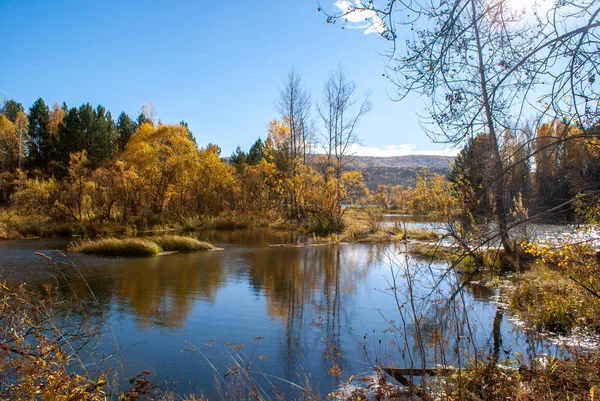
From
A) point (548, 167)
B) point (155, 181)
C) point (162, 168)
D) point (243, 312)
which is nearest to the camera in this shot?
point (548, 167)

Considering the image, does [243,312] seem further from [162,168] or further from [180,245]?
[162,168]

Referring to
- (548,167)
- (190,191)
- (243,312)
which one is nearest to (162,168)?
(190,191)

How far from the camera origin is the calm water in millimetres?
5595

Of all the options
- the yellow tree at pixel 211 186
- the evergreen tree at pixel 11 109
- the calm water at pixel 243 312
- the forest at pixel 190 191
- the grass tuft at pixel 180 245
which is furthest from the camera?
the evergreen tree at pixel 11 109

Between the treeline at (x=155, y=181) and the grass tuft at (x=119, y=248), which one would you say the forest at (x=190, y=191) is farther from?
the grass tuft at (x=119, y=248)

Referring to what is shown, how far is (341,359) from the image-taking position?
19.0ft

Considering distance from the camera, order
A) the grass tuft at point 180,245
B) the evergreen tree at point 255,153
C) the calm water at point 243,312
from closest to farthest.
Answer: the calm water at point 243,312 → the grass tuft at point 180,245 → the evergreen tree at point 255,153

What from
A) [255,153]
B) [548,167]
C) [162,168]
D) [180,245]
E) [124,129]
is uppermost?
A: [124,129]

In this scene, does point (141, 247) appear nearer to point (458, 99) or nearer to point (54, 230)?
point (54, 230)

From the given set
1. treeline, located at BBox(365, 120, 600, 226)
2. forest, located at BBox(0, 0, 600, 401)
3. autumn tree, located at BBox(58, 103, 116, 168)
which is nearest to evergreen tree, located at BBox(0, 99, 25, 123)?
autumn tree, located at BBox(58, 103, 116, 168)

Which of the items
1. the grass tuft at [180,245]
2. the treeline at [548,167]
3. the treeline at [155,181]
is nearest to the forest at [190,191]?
the treeline at [155,181]

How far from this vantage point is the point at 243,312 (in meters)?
8.24

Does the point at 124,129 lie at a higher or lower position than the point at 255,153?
higher

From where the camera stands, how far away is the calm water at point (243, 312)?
560cm
